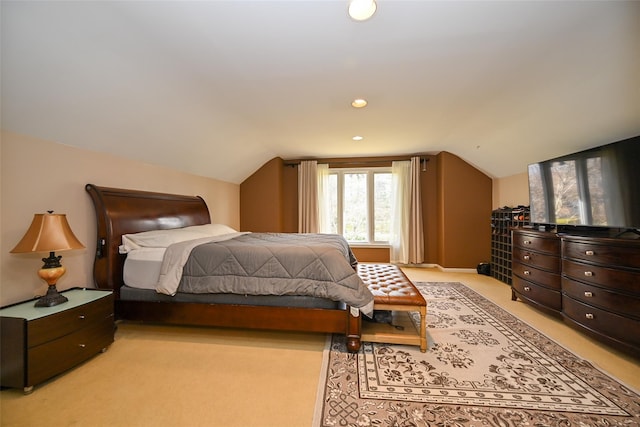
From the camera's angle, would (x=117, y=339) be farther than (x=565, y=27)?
Yes

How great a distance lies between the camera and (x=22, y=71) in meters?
1.62

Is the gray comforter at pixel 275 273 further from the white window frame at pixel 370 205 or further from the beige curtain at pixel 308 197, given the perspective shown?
the white window frame at pixel 370 205

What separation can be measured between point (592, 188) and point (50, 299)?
470 cm

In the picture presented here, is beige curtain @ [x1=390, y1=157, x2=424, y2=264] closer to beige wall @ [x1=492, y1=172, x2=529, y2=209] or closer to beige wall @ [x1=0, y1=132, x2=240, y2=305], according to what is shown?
beige wall @ [x1=492, y1=172, x2=529, y2=209]

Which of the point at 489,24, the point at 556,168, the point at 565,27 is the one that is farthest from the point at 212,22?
the point at 556,168

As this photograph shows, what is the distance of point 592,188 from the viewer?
234cm

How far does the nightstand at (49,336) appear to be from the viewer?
5.08 ft

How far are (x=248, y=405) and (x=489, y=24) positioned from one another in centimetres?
292

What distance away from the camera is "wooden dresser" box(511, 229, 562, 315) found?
2576 millimetres

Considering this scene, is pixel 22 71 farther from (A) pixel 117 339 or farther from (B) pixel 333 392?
(B) pixel 333 392

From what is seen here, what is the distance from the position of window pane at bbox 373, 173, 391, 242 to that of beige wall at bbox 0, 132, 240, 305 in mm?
4169

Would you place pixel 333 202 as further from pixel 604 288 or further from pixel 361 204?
pixel 604 288

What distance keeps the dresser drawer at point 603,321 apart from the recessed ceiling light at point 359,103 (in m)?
2.85

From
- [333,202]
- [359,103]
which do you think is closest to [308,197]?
[333,202]
